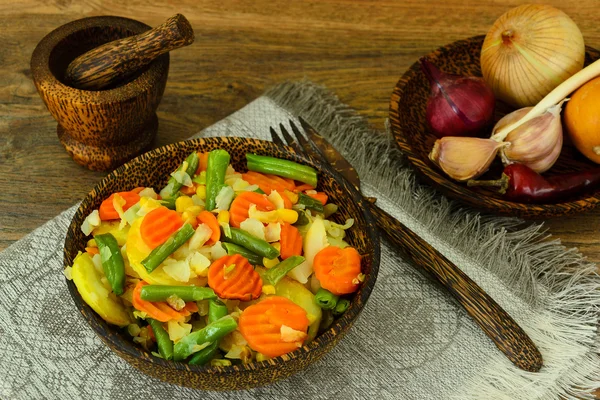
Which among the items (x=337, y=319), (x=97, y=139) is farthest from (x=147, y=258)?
(x=97, y=139)

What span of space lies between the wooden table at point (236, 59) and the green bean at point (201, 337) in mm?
749

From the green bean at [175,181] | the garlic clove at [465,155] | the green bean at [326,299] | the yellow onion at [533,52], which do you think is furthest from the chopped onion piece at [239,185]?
the yellow onion at [533,52]

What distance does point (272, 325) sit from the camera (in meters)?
1.32

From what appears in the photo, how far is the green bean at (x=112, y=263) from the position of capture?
1386 mm

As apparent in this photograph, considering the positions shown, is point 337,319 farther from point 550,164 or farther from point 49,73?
point 49,73

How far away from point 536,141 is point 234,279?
3.00 ft

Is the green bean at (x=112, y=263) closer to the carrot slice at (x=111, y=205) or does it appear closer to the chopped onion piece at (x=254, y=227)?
the carrot slice at (x=111, y=205)

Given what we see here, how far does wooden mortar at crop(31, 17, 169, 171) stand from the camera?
1.77m

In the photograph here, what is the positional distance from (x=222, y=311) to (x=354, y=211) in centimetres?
38

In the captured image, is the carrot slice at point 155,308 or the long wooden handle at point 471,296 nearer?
the carrot slice at point 155,308

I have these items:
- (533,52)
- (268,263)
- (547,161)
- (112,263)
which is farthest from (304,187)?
(533,52)

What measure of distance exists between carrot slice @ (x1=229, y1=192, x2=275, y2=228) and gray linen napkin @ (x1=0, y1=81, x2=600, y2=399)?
0.36m

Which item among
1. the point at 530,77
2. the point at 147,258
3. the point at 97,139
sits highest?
the point at 530,77

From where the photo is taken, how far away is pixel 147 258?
1.39m
